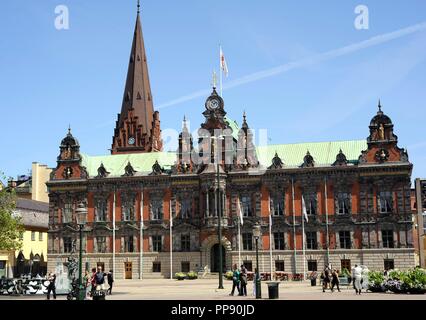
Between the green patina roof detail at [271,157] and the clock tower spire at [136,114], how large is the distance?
743 inches

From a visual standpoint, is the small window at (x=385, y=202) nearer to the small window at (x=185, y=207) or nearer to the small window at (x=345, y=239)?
the small window at (x=345, y=239)

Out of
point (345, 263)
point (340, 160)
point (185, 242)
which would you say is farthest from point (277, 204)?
point (185, 242)

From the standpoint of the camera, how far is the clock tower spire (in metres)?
100

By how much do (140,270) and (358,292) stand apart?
4189 centimetres

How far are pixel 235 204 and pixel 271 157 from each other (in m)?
7.45

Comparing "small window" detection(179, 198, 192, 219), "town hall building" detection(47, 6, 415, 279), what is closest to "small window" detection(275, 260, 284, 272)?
"town hall building" detection(47, 6, 415, 279)

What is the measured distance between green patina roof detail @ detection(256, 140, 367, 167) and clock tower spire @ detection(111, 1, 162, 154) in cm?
3158

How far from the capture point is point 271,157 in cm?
7262

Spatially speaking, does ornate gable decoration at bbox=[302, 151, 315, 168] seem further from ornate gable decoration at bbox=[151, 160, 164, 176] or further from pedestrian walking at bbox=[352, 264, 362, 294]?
pedestrian walking at bbox=[352, 264, 362, 294]

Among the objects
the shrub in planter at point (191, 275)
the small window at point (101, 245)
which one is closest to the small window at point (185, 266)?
the shrub in planter at point (191, 275)

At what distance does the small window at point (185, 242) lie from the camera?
71750mm
